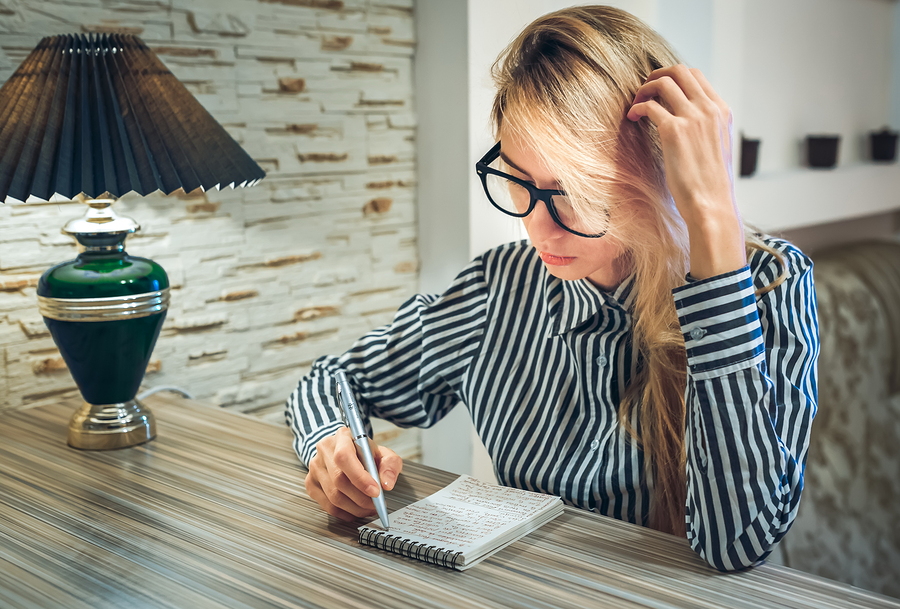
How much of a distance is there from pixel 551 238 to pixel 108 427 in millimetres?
670

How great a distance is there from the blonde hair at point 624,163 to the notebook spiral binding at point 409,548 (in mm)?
349

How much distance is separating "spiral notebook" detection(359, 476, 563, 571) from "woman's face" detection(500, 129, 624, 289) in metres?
0.28

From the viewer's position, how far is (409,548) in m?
0.81

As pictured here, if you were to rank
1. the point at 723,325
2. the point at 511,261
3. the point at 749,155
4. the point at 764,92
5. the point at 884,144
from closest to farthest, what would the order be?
the point at 723,325, the point at 511,261, the point at 749,155, the point at 764,92, the point at 884,144

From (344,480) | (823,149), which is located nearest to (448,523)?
(344,480)

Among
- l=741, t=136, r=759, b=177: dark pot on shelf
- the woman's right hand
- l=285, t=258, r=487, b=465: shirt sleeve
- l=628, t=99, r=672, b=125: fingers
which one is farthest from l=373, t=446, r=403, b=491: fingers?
l=741, t=136, r=759, b=177: dark pot on shelf

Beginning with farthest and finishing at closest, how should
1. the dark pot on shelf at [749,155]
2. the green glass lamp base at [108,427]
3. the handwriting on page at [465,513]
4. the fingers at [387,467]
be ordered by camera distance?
the dark pot on shelf at [749,155] → the green glass lamp base at [108,427] → the fingers at [387,467] → the handwriting on page at [465,513]

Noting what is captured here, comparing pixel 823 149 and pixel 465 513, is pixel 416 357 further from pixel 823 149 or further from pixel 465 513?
pixel 823 149

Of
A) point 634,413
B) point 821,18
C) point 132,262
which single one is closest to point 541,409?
point 634,413

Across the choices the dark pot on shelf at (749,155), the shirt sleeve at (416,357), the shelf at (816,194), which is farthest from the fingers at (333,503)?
the dark pot on shelf at (749,155)

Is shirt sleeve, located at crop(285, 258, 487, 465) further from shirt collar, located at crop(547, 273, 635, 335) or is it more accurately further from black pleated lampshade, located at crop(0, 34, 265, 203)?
black pleated lampshade, located at crop(0, 34, 265, 203)

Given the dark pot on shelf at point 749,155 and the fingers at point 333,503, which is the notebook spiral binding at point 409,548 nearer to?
the fingers at point 333,503

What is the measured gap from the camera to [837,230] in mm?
2928

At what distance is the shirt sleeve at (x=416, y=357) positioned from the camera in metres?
1.24
